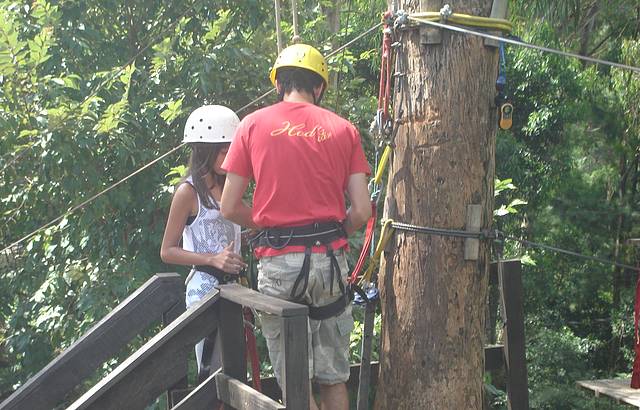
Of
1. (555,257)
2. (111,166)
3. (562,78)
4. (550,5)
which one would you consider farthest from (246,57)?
(555,257)

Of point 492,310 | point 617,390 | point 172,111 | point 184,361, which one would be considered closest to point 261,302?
point 184,361

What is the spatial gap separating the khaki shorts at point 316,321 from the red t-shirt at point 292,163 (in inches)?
1.8

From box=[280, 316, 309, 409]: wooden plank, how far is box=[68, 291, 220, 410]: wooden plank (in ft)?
1.58

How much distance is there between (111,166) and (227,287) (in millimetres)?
3088

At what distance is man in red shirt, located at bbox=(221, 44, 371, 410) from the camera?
3.11 metres

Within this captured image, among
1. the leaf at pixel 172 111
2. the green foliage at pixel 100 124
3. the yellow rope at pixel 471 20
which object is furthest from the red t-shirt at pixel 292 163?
the leaf at pixel 172 111

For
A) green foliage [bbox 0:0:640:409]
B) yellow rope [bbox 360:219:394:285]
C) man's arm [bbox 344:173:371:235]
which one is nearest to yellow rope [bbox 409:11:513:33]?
man's arm [bbox 344:173:371:235]

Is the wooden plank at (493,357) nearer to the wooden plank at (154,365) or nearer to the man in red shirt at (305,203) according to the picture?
the man in red shirt at (305,203)

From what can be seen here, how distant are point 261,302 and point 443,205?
0.80m

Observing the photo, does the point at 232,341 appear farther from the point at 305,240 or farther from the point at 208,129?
the point at 208,129

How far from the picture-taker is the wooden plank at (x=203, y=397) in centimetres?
313

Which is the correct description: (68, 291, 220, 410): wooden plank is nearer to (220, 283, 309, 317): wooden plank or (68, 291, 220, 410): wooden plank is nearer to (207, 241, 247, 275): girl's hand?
(220, 283, 309, 317): wooden plank

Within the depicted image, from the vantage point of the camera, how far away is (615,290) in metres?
13.2

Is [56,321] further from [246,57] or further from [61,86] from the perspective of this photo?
[246,57]
